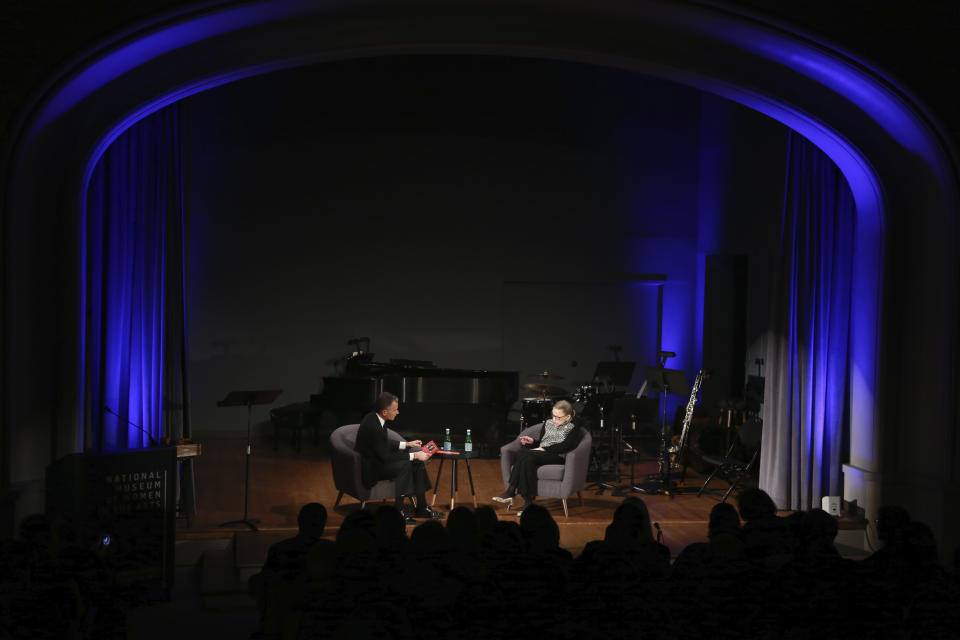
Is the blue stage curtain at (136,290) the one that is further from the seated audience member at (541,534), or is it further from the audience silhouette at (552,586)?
the seated audience member at (541,534)

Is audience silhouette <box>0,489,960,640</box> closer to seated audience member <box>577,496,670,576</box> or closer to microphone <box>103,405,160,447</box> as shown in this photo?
seated audience member <box>577,496,670,576</box>

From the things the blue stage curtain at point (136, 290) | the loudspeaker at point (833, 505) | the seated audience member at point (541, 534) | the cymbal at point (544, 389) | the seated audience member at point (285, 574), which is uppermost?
the blue stage curtain at point (136, 290)

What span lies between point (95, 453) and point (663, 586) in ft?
12.9

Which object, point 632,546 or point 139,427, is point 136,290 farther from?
point 632,546

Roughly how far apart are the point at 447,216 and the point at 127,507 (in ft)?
24.4

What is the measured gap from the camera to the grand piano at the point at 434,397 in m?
10.8

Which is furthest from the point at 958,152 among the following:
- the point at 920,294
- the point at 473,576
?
the point at 473,576

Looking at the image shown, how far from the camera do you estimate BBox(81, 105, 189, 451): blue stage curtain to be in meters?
6.72

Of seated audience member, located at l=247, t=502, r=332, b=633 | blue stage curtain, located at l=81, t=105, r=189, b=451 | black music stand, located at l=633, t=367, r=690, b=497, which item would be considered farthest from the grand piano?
seated audience member, located at l=247, t=502, r=332, b=633

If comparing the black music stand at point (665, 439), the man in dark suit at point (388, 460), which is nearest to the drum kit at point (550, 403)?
the black music stand at point (665, 439)

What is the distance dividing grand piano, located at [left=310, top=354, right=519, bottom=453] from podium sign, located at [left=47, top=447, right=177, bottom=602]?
4456 millimetres

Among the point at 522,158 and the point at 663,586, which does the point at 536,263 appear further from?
the point at 663,586

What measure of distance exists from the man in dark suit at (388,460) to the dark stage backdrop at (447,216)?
4923 mm

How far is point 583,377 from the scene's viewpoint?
13133mm
